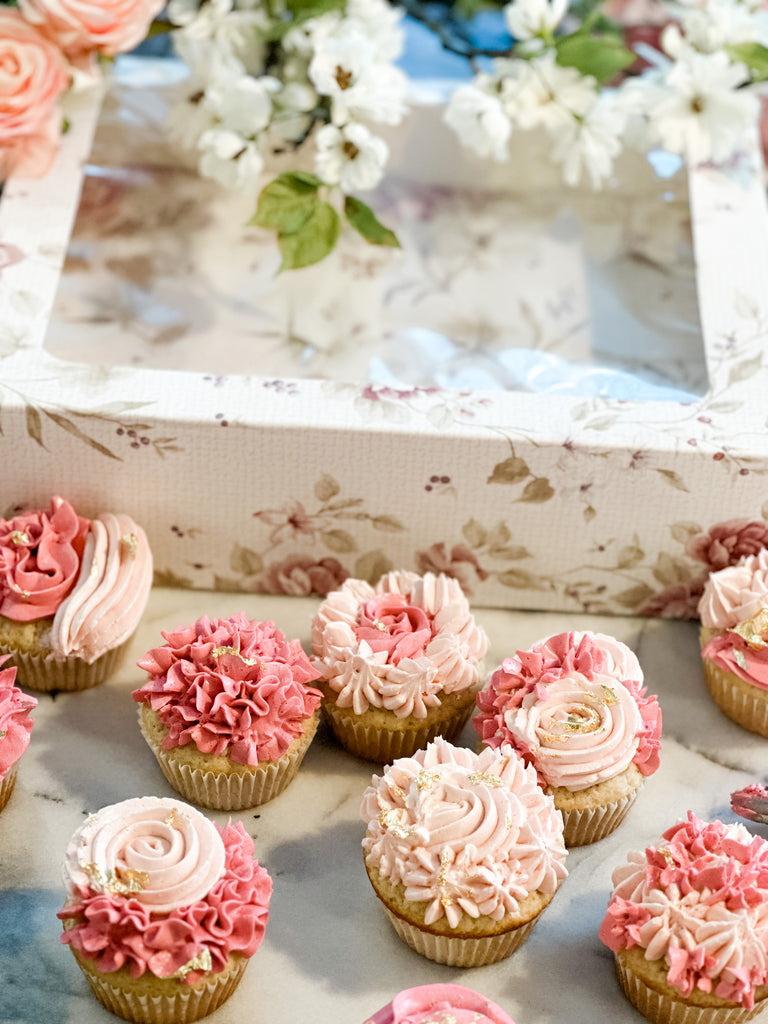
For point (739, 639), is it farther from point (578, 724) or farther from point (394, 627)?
point (394, 627)

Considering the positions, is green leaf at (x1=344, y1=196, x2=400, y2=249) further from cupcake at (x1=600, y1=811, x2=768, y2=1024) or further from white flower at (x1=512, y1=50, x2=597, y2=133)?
cupcake at (x1=600, y1=811, x2=768, y2=1024)

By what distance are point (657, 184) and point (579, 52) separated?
9.8 inches

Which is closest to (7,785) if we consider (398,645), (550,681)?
(398,645)

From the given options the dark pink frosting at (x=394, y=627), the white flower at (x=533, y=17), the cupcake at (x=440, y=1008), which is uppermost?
the white flower at (x=533, y=17)

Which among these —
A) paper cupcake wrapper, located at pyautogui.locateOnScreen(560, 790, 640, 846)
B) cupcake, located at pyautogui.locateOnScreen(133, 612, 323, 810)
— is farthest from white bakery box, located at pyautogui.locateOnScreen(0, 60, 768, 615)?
paper cupcake wrapper, located at pyautogui.locateOnScreen(560, 790, 640, 846)

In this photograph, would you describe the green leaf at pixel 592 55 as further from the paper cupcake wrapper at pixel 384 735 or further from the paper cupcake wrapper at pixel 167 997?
the paper cupcake wrapper at pixel 167 997

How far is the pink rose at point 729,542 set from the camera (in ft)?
4.68

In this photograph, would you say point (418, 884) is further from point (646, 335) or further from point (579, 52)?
point (579, 52)

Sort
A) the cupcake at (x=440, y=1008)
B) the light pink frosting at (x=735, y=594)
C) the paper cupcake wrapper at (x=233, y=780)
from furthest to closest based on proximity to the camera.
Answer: the light pink frosting at (x=735, y=594) → the paper cupcake wrapper at (x=233, y=780) → the cupcake at (x=440, y=1008)

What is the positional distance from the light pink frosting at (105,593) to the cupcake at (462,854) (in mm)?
367

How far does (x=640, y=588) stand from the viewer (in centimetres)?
150

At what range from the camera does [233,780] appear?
126 cm

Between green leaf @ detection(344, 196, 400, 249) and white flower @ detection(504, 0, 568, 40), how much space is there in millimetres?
361

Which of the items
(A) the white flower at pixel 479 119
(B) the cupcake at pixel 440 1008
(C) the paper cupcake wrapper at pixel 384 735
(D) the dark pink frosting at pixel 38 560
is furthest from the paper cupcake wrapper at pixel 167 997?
(A) the white flower at pixel 479 119
